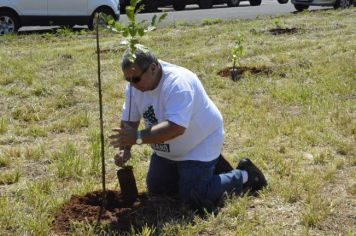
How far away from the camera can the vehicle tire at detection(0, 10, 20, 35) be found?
12977 millimetres

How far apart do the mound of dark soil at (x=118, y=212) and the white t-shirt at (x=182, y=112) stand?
323 mm

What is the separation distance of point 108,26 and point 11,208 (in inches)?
53.3

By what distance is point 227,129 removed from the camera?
5.75 metres

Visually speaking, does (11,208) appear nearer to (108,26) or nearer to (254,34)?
(108,26)

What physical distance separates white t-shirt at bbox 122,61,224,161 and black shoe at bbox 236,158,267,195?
324 mm

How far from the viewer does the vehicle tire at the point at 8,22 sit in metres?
13.0

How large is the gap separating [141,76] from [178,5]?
784 inches

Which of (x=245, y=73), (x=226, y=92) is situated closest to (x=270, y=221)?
(x=226, y=92)

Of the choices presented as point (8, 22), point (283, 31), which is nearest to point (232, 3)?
point (283, 31)

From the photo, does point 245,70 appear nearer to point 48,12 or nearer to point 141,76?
point 141,76

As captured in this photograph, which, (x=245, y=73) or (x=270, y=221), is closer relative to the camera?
(x=270, y=221)

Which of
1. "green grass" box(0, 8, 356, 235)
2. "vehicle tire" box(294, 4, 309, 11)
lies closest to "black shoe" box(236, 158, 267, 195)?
"green grass" box(0, 8, 356, 235)

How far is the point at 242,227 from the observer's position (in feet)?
11.7

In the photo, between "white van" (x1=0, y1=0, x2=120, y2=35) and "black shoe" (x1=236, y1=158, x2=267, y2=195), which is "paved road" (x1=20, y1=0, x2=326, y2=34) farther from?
"black shoe" (x1=236, y1=158, x2=267, y2=195)
